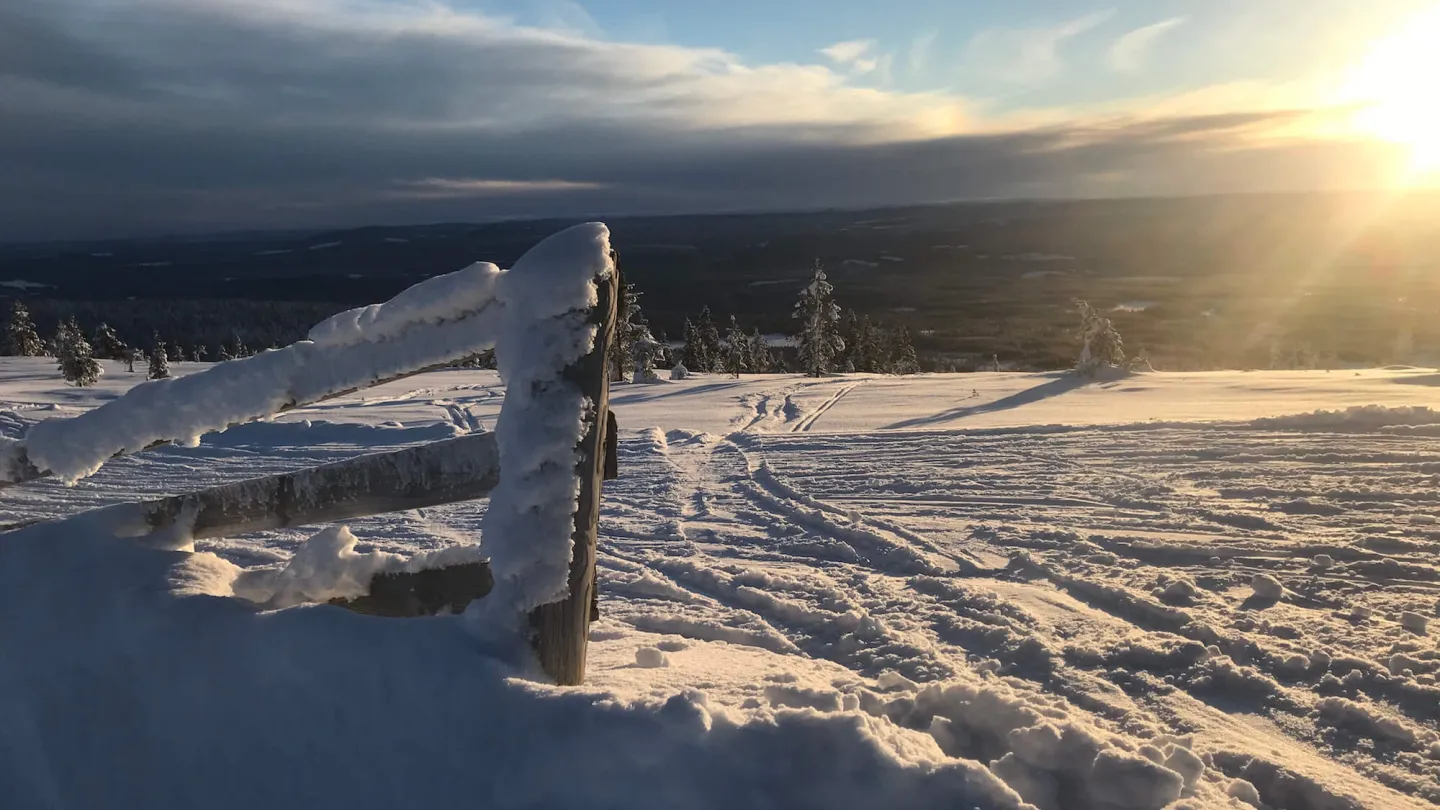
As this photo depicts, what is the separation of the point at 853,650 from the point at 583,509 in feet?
7.86

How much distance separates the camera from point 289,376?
2.69 meters

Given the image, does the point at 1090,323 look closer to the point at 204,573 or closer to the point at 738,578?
the point at 738,578

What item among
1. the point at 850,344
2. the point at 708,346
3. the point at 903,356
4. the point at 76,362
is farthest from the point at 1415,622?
the point at 903,356

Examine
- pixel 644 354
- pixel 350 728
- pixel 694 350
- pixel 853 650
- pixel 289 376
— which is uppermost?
pixel 289 376

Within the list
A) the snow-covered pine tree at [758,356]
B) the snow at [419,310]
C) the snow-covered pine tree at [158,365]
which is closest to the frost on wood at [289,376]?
the snow at [419,310]

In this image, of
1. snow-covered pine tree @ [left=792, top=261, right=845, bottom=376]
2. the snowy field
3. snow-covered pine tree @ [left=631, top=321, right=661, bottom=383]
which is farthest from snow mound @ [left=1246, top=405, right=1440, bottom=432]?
snow-covered pine tree @ [left=792, top=261, right=845, bottom=376]

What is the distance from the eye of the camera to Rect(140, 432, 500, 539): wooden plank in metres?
2.97

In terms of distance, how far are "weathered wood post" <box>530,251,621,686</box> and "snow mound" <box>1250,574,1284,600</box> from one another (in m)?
4.44

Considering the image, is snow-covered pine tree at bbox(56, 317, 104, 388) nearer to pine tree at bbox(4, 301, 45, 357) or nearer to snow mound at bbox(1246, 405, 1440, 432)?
pine tree at bbox(4, 301, 45, 357)

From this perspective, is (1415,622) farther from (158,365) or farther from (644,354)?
(158,365)

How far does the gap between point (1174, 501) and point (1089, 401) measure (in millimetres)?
9239

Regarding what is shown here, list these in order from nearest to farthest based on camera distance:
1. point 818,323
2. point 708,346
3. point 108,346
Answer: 1. point 818,323
2. point 108,346
3. point 708,346

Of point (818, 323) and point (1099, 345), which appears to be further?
point (818, 323)

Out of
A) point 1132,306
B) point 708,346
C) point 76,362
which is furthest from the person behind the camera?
point 1132,306
